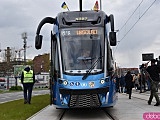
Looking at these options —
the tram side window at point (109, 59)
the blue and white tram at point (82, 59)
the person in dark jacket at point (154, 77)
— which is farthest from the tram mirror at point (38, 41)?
the person in dark jacket at point (154, 77)

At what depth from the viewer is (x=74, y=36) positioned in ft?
37.6

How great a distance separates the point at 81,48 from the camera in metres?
11.3

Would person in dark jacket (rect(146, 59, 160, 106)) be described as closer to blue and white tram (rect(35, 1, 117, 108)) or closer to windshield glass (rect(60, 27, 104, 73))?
blue and white tram (rect(35, 1, 117, 108))

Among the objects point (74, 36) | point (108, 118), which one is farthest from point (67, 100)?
point (74, 36)

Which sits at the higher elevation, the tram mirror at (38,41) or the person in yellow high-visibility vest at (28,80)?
the tram mirror at (38,41)

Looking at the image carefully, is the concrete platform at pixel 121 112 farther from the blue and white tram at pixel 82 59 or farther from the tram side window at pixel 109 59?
the tram side window at pixel 109 59

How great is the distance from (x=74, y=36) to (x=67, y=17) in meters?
0.73

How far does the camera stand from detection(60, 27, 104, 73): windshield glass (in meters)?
11.0

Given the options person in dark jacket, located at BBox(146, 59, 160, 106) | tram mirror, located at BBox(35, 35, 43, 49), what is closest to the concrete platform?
person in dark jacket, located at BBox(146, 59, 160, 106)

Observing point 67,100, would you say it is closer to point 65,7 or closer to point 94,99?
point 94,99

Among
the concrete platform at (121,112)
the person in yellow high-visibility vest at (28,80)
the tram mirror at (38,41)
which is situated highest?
the tram mirror at (38,41)

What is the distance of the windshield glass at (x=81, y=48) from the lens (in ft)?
36.2

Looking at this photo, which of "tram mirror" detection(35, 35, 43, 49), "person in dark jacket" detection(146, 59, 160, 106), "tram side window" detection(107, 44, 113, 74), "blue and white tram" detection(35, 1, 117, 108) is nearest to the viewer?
"blue and white tram" detection(35, 1, 117, 108)

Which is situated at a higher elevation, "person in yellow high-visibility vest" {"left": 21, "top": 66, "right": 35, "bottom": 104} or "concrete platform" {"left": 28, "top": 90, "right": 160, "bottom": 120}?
"person in yellow high-visibility vest" {"left": 21, "top": 66, "right": 35, "bottom": 104}
